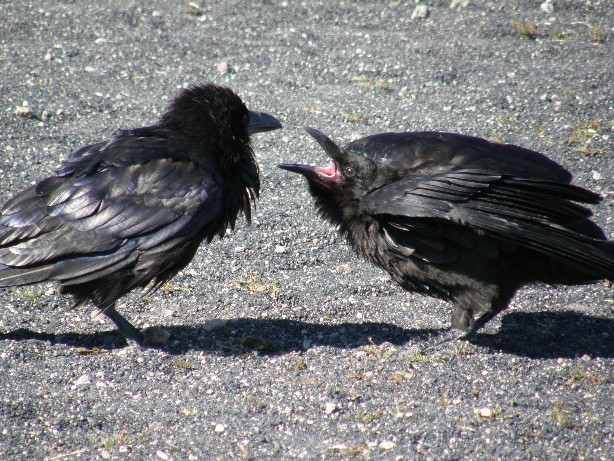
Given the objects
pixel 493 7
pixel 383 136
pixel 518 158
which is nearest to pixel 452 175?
pixel 518 158

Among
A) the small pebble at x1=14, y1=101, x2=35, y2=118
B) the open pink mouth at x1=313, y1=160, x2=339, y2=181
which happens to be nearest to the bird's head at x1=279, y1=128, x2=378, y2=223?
the open pink mouth at x1=313, y1=160, x2=339, y2=181

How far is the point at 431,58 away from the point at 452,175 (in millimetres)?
4663

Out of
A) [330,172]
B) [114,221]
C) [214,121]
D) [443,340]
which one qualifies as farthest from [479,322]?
[114,221]

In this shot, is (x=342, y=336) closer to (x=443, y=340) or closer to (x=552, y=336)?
(x=443, y=340)

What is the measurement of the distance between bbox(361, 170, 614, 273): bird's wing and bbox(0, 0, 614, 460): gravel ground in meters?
0.73

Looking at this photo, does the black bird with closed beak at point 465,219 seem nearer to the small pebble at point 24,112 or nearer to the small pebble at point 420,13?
the small pebble at point 24,112

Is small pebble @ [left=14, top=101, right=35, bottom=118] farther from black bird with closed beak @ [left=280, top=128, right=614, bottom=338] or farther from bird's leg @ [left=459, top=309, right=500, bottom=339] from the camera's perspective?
bird's leg @ [left=459, top=309, right=500, bottom=339]

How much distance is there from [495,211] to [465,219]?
0.20m

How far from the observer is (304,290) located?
561cm

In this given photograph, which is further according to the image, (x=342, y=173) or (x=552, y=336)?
(x=342, y=173)

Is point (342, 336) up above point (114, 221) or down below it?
below

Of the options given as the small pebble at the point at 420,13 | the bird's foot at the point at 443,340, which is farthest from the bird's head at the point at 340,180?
the small pebble at the point at 420,13

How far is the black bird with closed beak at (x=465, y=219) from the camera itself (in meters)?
4.67

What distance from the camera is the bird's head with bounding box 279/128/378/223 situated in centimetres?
516
